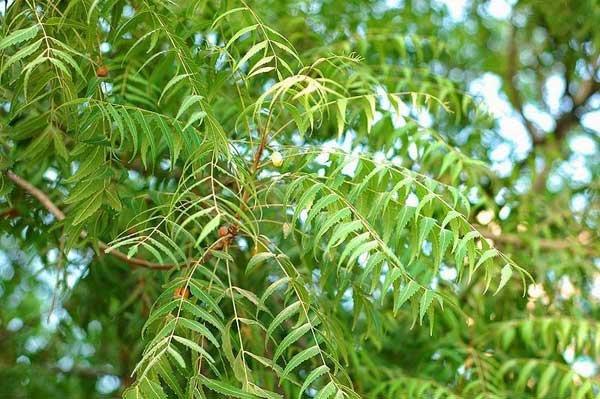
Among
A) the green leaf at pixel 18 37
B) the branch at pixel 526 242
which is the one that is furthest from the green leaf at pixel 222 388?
the branch at pixel 526 242

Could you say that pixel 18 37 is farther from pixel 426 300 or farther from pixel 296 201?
pixel 426 300

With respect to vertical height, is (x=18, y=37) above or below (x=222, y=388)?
above

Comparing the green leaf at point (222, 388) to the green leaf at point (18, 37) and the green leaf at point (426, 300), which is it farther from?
the green leaf at point (18, 37)

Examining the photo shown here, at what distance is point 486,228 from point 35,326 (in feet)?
7.08

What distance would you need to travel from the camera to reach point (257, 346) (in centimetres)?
246

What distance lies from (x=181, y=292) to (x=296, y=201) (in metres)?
0.38

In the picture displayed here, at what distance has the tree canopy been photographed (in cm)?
198

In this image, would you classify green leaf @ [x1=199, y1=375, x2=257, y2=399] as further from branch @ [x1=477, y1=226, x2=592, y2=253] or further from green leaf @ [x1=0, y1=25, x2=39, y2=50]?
branch @ [x1=477, y1=226, x2=592, y2=253]

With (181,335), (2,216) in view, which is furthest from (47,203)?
(181,335)

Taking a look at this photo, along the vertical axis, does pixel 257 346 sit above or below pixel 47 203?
below

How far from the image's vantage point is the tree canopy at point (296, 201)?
6.49ft

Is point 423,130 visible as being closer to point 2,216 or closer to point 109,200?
point 109,200

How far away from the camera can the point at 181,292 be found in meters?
2.04

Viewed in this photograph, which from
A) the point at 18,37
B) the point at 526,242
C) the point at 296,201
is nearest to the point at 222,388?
the point at 296,201
